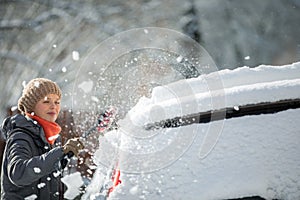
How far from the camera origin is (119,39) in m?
9.12

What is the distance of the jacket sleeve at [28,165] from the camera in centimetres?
245

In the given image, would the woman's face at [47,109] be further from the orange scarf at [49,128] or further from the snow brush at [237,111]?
the snow brush at [237,111]

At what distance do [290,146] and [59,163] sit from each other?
3.80 ft

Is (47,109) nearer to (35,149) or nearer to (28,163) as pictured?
(35,149)

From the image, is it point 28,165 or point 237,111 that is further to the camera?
point 28,165

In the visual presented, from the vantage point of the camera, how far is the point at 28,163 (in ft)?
8.06

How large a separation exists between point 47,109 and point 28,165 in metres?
0.45

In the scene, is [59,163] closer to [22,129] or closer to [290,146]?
[22,129]

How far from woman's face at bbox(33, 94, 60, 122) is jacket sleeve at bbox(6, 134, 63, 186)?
317 mm

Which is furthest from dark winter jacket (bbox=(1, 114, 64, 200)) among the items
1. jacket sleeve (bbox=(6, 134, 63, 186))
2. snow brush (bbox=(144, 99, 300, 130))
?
snow brush (bbox=(144, 99, 300, 130))

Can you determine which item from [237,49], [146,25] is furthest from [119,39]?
[237,49]

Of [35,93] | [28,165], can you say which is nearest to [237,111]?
[28,165]

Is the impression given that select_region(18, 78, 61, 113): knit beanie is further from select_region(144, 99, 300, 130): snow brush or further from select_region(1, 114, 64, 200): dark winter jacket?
select_region(144, 99, 300, 130): snow brush

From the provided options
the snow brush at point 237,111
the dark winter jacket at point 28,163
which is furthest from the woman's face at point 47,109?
the snow brush at point 237,111
